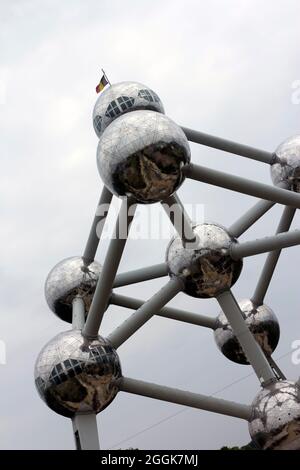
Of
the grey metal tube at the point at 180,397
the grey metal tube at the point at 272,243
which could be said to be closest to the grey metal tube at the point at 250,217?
the grey metal tube at the point at 272,243

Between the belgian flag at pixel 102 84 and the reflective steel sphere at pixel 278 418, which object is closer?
the reflective steel sphere at pixel 278 418

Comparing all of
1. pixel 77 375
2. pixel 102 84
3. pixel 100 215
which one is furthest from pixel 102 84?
pixel 77 375

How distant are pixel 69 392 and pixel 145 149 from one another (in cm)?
291

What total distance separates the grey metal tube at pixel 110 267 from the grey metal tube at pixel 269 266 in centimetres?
334

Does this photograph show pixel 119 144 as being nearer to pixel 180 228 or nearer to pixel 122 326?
pixel 180 228

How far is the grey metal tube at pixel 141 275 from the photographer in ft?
36.7

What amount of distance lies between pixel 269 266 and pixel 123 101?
340cm

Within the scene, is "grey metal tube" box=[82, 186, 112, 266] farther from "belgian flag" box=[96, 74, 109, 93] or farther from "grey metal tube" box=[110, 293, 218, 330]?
"belgian flag" box=[96, 74, 109, 93]

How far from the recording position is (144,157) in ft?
26.8

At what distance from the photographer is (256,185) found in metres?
8.98

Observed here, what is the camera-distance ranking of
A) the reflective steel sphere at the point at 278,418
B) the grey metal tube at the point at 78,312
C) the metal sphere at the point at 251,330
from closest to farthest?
the reflective steel sphere at the point at 278,418, the grey metal tube at the point at 78,312, the metal sphere at the point at 251,330

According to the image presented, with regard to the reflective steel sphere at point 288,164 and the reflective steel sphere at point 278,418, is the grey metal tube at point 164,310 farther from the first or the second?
the reflective steel sphere at point 278,418

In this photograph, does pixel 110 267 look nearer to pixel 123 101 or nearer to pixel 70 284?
pixel 123 101
